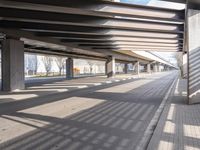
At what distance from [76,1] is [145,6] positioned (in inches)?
160

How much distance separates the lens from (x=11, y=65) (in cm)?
2520

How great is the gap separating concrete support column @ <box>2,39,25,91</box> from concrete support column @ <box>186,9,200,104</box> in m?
14.0

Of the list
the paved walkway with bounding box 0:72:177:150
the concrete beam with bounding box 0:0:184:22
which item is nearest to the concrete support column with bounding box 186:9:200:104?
the concrete beam with bounding box 0:0:184:22

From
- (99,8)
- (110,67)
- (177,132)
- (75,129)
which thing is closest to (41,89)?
(99,8)

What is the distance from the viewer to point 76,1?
1647cm

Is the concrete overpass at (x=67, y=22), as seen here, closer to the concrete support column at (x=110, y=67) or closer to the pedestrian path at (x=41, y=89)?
the pedestrian path at (x=41, y=89)

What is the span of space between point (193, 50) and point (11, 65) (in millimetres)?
14210

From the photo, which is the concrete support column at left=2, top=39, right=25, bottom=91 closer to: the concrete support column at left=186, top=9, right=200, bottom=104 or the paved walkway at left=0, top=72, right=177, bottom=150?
the paved walkway at left=0, top=72, right=177, bottom=150

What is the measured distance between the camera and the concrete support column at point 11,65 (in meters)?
25.1

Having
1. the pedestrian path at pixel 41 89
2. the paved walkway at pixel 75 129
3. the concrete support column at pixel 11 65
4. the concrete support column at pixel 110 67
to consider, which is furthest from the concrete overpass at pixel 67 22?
the concrete support column at pixel 110 67

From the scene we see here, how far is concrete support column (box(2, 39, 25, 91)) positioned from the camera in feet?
82.4

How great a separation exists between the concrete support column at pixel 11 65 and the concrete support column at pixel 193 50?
553 inches

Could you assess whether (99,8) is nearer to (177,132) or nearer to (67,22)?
(67,22)

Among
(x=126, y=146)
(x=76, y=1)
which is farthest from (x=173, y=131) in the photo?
(x=76, y=1)
